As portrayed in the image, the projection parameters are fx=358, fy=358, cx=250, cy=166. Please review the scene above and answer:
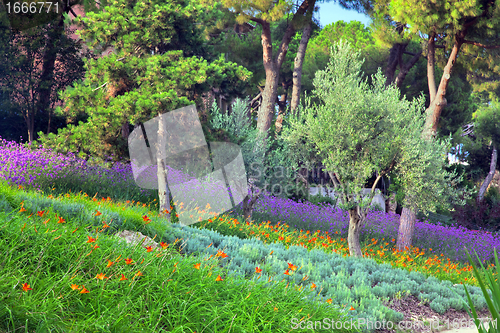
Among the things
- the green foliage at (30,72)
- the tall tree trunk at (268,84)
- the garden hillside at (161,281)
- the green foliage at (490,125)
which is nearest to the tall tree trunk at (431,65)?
the tall tree trunk at (268,84)

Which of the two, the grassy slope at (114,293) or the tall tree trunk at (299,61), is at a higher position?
the tall tree trunk at (299,61)

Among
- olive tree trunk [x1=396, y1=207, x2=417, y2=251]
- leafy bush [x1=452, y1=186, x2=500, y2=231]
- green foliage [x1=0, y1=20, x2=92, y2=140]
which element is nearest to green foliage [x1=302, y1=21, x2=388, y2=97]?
leafy bush [x1=452, y1=186, x2=500, y2=231]

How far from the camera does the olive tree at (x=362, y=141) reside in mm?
8484

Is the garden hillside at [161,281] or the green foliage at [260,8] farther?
the green foliage at [260,8]

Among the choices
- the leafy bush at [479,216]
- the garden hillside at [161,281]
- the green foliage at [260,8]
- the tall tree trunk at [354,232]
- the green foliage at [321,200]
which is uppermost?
the green foliage at [260,8]

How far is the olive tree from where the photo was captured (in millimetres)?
8484

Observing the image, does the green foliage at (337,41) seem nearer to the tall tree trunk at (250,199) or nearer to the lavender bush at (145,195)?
the lavender bush at (145,195)

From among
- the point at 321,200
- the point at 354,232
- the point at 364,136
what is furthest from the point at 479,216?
the point at 364,136

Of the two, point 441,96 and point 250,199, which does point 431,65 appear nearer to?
point 441,96

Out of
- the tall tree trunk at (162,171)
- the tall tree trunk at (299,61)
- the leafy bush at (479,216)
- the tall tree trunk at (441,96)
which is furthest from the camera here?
the leafy bush at (479,216)

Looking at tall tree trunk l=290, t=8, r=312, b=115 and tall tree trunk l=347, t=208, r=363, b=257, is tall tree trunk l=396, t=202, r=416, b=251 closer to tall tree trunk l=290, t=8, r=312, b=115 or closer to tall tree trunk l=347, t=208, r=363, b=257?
tall tree trunk l=347, t=208, r=363, b=257

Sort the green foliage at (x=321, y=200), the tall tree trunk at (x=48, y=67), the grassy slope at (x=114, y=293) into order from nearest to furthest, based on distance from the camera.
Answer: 1. the grassy slope at (x=114, y=293)
2. the tall tree trunk at (x=48, y=67)
3. the green foliage at (x=321, y=200)

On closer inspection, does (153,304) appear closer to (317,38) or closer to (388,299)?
(388,299)

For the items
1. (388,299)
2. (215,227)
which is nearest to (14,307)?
(388,299)
